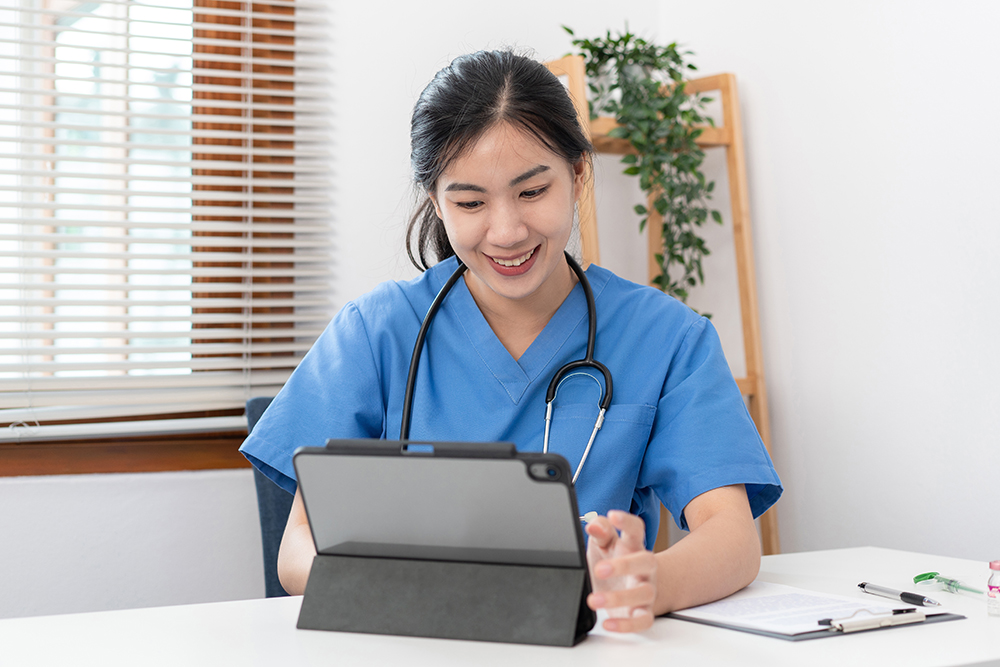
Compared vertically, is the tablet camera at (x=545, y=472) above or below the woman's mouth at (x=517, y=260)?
below

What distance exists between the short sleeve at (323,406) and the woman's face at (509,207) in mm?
197

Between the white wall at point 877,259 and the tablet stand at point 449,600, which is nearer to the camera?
the tablet stand at point 449,600

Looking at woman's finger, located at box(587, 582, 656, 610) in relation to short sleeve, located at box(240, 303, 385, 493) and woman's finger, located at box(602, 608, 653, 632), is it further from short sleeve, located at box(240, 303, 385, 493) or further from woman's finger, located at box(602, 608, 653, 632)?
short sleeve, located at box(240, 303, 385, 493)

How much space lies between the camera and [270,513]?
1.50 meters

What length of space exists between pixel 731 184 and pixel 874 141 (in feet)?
1.21

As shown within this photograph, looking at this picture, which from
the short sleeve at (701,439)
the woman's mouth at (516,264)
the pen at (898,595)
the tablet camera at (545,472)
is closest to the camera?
the tablet camera at (545,472)

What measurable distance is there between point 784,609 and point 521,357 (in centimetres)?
48

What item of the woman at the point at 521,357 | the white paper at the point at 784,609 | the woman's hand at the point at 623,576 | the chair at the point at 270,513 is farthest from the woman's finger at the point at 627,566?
the chair at the point at 270,513

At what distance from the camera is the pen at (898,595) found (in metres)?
0.84

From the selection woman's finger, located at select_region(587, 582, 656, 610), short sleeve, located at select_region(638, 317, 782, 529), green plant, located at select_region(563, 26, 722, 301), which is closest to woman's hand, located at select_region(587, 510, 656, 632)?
woman's finger, located at select_region(587, 582, 656, 610)

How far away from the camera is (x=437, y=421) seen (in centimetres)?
112

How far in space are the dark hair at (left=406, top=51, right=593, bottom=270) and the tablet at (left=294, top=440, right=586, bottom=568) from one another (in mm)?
506

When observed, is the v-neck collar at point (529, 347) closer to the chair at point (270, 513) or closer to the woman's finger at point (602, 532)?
the woman's finger at point (602, 532)

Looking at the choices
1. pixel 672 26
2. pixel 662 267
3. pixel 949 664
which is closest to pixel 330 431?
pixel 949 664
